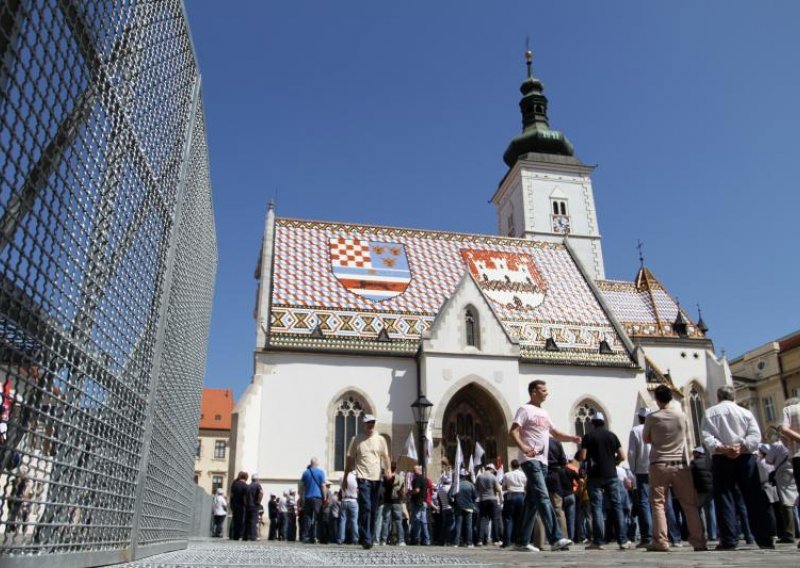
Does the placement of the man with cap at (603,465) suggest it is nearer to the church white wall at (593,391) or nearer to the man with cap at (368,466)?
the man with cap at (368,466)

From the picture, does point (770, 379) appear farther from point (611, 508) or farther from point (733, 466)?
Result: point (733, 466)

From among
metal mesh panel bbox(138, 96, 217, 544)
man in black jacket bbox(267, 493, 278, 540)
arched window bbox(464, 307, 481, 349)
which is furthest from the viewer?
arched window bbox(464, 307, 481, 349)

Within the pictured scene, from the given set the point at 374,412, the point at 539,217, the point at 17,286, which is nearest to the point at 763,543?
the point at 17,286

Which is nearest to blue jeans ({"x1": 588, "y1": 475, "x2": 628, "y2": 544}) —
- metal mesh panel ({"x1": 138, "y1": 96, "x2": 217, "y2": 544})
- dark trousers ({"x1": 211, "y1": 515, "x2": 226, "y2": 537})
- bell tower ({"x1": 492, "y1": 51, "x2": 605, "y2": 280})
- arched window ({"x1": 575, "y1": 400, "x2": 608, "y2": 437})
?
metal mesh panel ({"x1": 138, "y1": 96, "x2": 217, "y2": 544})

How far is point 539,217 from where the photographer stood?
145 feet

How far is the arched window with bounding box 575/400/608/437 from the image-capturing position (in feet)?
83.3

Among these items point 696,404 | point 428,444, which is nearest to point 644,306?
point 696,404

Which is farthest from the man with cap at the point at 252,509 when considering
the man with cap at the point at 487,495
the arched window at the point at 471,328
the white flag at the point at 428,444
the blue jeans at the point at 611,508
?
the arched window at the point at 471,328

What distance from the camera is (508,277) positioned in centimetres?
2962

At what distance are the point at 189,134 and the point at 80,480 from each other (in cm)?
276

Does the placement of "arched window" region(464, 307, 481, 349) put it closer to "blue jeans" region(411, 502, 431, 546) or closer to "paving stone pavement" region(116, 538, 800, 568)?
"blue jeans" region(411, 502, 431, 546)

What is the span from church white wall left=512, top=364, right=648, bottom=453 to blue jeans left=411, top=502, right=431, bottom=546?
924 cm

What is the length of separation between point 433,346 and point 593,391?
21.7 feet

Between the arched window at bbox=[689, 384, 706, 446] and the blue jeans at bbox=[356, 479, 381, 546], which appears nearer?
the blue jeans at bbox=[356, 479, 381, 546]
